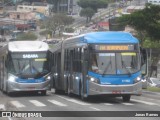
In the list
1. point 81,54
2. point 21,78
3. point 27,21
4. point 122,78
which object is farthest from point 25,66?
point 27,21

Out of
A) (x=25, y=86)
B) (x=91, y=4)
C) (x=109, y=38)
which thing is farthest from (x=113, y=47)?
(x=91, y=4)

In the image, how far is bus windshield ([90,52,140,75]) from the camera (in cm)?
2683

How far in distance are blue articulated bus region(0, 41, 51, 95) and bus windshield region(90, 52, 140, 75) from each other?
720 centimetres

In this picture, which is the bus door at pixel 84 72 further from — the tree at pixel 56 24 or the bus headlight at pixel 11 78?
the tree at pixel 56 24

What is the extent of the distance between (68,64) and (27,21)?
488 ft

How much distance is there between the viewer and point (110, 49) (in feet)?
89.0

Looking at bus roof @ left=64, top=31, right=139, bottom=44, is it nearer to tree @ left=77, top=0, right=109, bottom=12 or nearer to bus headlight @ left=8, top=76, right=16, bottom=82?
bus headlight @ left=8, top=76, right=16, bottom=82

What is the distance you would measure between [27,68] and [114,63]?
8031mm

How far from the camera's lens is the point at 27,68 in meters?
33.7

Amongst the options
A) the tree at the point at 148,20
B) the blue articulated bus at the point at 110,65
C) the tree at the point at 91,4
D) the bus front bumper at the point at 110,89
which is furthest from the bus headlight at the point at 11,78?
the tree at the point at 91,4

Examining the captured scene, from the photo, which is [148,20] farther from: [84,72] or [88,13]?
[88,13]

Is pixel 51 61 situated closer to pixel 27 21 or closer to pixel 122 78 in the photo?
pixel 122 78

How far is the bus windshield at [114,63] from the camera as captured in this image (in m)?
26.8

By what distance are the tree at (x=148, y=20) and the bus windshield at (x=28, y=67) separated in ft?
46.9
